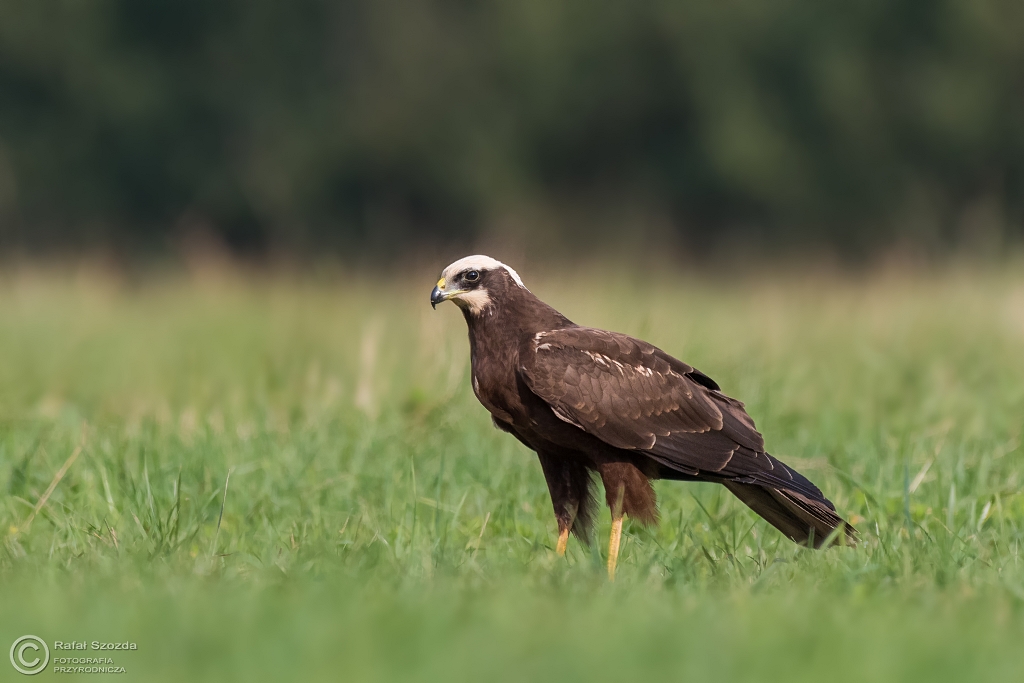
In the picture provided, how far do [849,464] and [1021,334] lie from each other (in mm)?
4072

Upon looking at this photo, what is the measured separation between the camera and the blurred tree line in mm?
29297

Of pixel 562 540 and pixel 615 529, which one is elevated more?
pixel 615 529

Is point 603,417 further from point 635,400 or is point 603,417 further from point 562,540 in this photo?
point 562,540

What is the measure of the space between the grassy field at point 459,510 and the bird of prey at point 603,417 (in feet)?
0.68

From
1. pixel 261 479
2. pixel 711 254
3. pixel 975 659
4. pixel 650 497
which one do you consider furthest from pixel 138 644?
pixel 711 254

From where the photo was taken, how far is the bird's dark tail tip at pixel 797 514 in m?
4.97

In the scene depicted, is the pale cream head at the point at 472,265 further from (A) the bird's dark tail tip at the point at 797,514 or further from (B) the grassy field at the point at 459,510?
(A) the bird's dark tail tip at the point at 797,514

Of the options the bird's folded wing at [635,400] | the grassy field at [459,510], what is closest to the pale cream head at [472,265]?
the bird's folded wing at [635,400]

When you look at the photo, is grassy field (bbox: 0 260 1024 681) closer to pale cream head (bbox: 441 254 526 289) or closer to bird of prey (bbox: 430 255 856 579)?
bird of prey (bbox: 430 255 856 579)

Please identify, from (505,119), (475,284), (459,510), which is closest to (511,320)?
(475,284)

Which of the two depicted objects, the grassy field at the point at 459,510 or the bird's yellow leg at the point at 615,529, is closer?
the grassy field at the point at 459,510

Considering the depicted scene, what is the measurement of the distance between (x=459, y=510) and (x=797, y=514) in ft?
4.20

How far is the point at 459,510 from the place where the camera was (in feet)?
17.0

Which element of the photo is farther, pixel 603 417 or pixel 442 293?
pixel 442 293
